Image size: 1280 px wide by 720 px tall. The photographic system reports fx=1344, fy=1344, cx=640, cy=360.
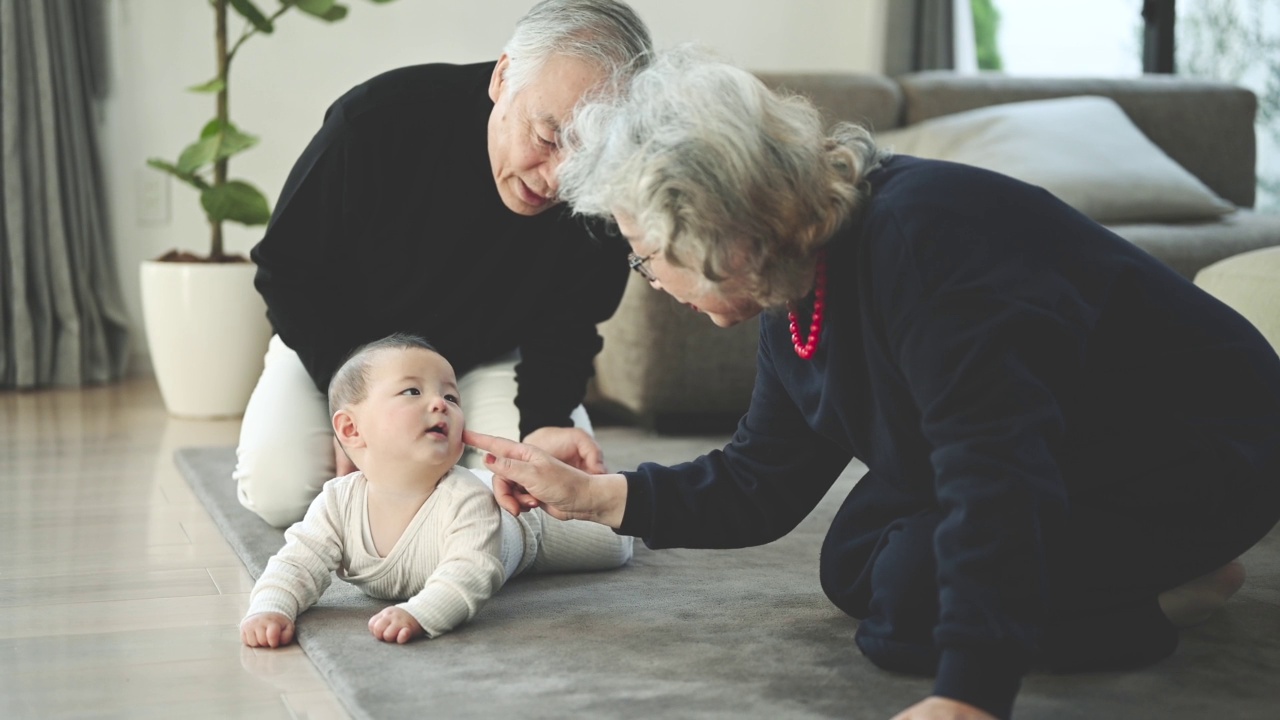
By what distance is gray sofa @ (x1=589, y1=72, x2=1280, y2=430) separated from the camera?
3041mm

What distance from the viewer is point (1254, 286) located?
212cm

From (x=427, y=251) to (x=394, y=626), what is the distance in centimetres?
66

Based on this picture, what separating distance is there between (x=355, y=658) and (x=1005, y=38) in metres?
4.04

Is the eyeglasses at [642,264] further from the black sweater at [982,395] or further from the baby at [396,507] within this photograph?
the baby at [396,507]

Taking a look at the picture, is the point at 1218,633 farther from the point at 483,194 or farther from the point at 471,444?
the point at 483,194

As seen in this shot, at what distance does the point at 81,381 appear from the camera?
149 inches

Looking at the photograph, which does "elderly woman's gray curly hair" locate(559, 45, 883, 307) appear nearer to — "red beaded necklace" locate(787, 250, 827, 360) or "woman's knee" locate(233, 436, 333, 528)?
"red beaded necklace" locate(787, 250, 827, 360)

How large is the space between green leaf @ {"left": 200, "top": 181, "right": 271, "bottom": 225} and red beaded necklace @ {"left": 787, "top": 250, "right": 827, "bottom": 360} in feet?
7.13

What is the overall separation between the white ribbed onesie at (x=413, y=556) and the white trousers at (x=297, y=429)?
0.33 metres

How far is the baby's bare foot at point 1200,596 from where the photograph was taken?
155cm

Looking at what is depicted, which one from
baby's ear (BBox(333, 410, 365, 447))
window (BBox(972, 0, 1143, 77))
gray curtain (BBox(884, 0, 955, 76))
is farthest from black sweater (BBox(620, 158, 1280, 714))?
window (BBox(972, 0, 1143, 77))

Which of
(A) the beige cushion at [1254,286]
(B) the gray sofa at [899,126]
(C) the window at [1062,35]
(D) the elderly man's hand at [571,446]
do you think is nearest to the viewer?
(D) the elderly man's hand at [571,446]

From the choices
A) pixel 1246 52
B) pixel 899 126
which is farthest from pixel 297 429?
pixel 1246 52

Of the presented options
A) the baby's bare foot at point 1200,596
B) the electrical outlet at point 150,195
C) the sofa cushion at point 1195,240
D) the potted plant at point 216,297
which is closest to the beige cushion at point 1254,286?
the baby's bare foot at point 1200,596
